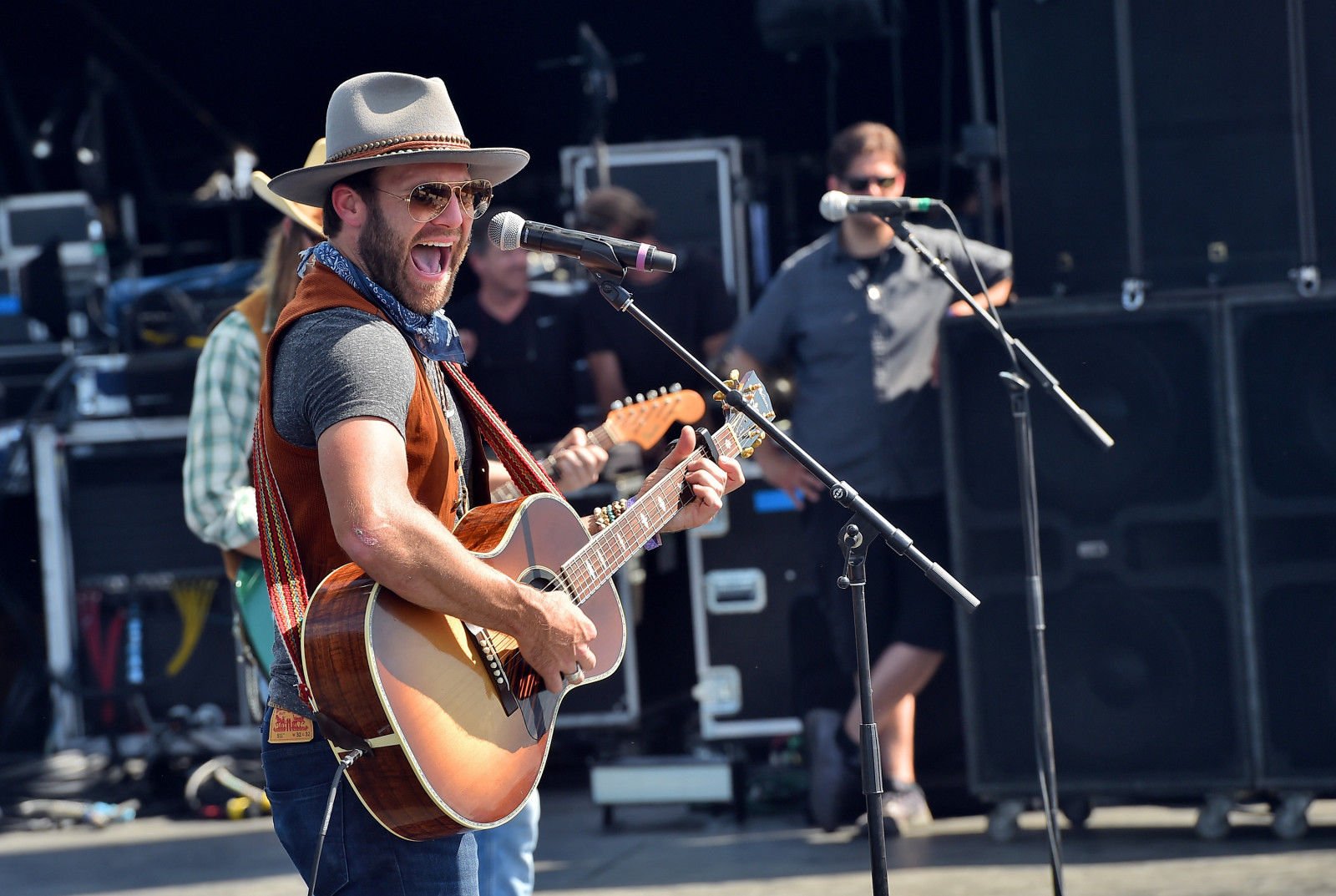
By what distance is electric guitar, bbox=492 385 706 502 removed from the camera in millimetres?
4059

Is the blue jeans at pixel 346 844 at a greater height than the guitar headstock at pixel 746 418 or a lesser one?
lesser

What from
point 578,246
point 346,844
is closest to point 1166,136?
point 578,246

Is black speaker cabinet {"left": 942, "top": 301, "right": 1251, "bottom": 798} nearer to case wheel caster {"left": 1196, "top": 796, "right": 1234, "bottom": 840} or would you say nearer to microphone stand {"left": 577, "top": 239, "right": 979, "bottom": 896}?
case wheel caster {"left": 1196, "top": 796, "right": 1234, "bottom": 840}

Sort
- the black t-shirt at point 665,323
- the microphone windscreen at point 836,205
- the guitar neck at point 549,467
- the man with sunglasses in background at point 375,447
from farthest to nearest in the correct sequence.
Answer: the black t-shirt at point 665,323 → the microphone windscreen at point 836,205 → the guitar neck at point 549,467 → the man with sunglasses in background at point 375,447

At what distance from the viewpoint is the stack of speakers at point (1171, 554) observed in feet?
16.6

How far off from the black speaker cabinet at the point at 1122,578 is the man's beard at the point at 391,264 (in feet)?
9.12

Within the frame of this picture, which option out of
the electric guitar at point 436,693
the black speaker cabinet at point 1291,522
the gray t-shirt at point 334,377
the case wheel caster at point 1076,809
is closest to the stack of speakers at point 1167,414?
the black speaker cabinet at point 1291,522

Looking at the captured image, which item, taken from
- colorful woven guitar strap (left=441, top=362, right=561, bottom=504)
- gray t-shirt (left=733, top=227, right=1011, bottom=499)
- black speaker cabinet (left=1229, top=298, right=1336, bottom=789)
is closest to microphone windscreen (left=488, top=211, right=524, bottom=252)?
colorful woven guitar strap (left=441, top=362, right=561, bottom=504)

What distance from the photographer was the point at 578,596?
3.15 metres

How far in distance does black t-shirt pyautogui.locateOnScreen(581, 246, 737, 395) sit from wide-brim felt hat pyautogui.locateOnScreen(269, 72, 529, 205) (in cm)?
365

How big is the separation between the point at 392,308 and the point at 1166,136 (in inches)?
125

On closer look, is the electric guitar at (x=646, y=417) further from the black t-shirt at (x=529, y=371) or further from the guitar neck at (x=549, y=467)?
the black t-shirt at (x=529, y=371)

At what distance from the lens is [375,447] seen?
250cm

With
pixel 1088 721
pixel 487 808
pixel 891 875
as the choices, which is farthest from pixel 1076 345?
pixel 487 808
